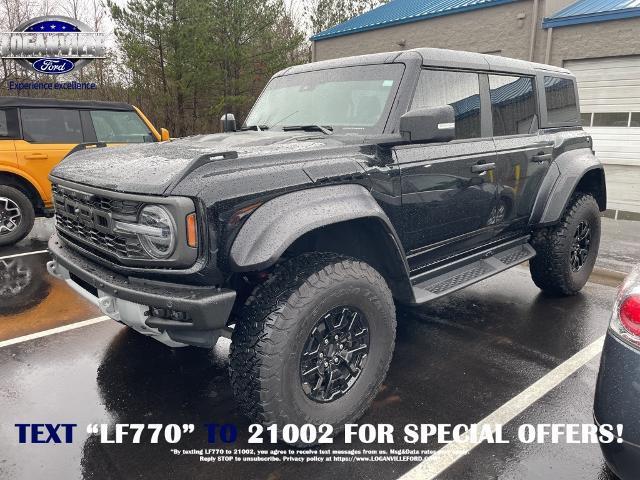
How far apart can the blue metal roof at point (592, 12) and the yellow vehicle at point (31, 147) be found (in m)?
10.2

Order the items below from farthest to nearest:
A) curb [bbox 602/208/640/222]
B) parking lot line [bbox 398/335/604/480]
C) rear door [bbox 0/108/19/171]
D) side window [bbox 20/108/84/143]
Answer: curb [bbox 602/208/640/222] → side window [bbox 20/108/84/143] → rear door [bbox 0/108/19/171] → parking lot line [bbox 398/335/604/480]

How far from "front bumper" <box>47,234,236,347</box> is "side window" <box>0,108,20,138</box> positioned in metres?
5.25

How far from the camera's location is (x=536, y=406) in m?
2.89

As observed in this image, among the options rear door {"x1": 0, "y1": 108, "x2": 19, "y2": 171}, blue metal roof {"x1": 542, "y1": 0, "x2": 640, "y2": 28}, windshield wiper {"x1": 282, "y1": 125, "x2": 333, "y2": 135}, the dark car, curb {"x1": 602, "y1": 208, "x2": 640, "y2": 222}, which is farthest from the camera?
blue metal roof {"x1": 542, "y1": 0, "x2": 640, "y2": 28}

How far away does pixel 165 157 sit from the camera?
2.57m

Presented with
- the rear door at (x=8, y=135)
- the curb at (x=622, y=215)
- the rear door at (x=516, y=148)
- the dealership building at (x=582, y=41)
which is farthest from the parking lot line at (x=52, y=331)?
the dealership building at (x=582, y=41)

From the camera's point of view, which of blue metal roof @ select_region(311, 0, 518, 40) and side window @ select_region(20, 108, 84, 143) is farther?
blue metal roof @ select_region(311, 0, 518, 40)

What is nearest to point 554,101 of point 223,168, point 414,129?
point 414,129

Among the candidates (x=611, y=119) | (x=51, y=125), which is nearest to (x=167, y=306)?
(x=51, y=125)

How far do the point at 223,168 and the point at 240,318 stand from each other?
0.73m

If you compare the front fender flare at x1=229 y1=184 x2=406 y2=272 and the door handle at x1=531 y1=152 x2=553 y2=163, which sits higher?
the door handle at x1=531 y1=152 x2=553 y2=163

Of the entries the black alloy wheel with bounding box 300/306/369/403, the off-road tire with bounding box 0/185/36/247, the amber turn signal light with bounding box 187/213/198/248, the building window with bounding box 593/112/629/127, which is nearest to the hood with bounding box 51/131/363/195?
the amber turn signal light with bounding box 187/213/198/248

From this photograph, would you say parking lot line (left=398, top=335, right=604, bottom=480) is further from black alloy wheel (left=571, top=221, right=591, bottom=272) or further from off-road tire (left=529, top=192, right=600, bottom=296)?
black alloy wheel (left=571, top=221, right=591, bottom=272)

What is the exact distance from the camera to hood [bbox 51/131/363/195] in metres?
2.26
